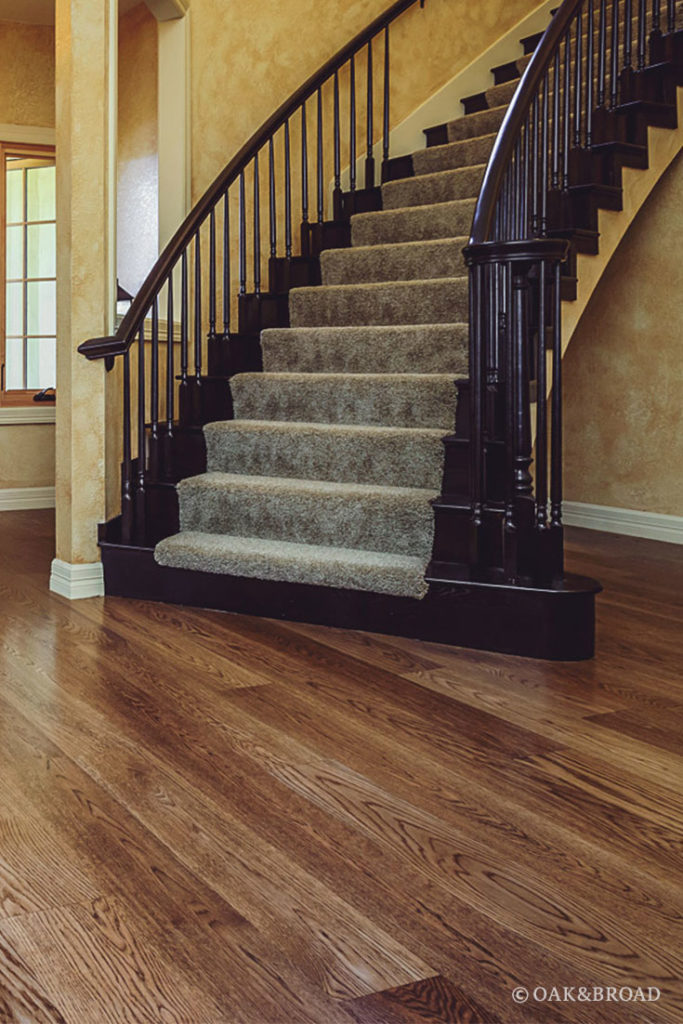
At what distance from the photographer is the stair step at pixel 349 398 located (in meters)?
3.55

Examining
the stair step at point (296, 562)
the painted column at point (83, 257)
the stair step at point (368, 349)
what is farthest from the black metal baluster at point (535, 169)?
the painted column at point (83, 257)

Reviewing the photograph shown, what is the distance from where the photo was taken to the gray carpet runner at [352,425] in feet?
10.7

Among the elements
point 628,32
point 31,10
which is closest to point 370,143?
point 628,32

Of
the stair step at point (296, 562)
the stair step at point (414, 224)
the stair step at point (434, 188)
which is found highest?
the stair step at point (434, 188)

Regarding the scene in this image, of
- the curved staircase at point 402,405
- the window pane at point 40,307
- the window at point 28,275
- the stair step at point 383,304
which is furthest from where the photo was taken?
the window pane at point 40,307

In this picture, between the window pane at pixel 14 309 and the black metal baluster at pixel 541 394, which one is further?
the window pane at pixel 14 309

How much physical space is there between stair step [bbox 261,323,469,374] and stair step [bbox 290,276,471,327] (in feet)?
0.49

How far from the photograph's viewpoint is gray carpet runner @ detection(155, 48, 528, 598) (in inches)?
128

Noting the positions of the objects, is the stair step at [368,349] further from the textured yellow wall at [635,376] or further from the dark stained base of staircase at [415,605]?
the textured yellow wall at [635,376]

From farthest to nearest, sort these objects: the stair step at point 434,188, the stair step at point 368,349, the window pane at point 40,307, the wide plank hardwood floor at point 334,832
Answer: the window pane at point 40,307, the stair step at point 434,188, the stair step at point 368,349, the wide plank hardwood floor at point 334,832

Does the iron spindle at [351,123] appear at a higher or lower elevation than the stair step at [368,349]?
higher

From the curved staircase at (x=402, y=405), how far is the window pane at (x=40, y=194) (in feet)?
6.56

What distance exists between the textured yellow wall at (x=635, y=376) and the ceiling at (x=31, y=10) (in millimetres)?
3237

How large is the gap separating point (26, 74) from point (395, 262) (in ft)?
10.3
